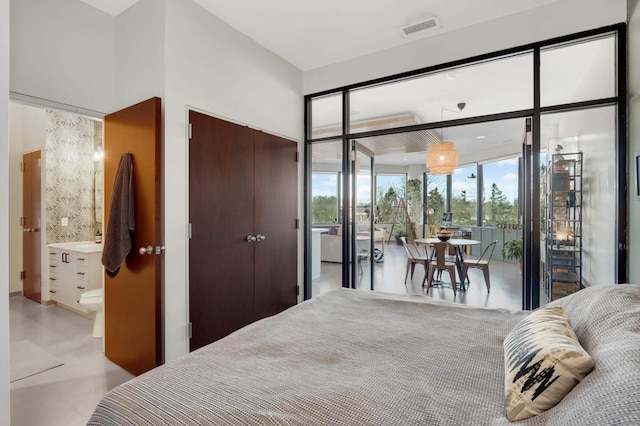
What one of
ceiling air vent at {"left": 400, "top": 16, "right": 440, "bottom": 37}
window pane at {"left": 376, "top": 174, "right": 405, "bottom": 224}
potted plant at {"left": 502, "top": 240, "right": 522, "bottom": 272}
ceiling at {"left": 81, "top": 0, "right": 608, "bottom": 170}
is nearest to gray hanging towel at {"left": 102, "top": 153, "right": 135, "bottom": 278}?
ceiling at {"left": 81, "top": 0, "right": 608, "bottom": 170}

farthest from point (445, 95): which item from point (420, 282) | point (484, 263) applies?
point (420, 282)

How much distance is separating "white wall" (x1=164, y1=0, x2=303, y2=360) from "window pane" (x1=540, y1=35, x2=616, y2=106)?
95.9 inches

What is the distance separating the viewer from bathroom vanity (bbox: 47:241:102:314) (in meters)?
3.80

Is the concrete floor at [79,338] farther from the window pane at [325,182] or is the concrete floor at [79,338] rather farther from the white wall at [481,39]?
the white wall at [481,39]

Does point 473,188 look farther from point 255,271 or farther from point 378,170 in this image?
point 255,271

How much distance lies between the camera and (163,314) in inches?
94.3

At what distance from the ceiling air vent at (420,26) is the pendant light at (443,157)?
101 cm

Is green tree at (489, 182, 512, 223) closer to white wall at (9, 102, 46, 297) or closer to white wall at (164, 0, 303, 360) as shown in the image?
white wall at (164, 0, 303, 360)

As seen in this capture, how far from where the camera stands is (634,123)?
2.27 m

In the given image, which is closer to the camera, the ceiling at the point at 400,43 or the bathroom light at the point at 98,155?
the ceiling at the point at 400,43

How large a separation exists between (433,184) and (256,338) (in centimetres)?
253

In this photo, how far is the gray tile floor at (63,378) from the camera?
206cm

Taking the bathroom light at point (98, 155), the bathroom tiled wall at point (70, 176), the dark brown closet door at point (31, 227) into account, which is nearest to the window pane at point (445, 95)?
the bathroom light at point (98, 155)

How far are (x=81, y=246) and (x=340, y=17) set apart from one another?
388 centimetres
